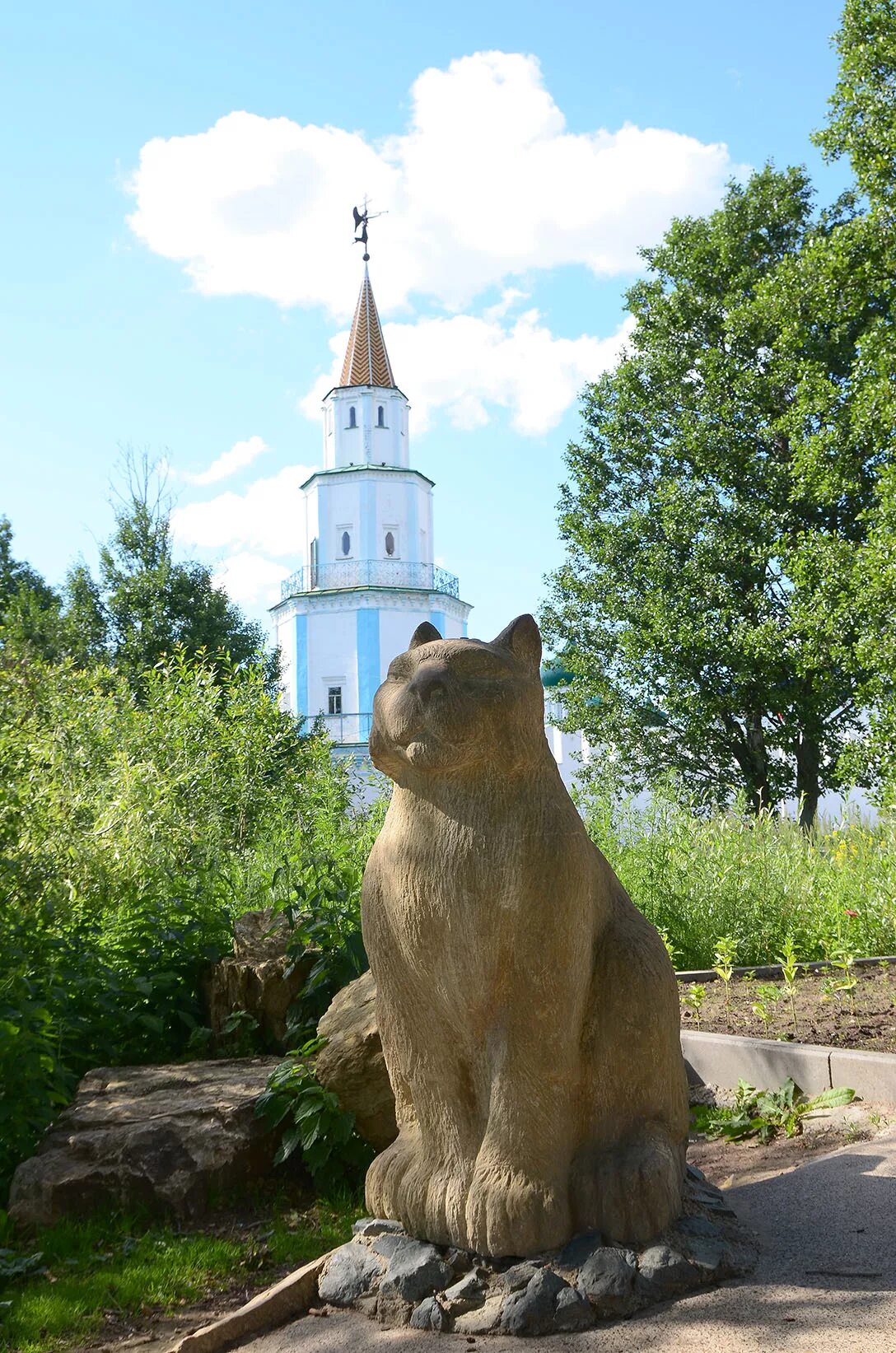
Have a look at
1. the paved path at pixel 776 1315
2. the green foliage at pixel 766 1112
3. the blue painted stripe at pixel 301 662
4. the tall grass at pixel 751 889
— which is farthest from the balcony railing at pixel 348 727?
the paved path at pixel 776 1315

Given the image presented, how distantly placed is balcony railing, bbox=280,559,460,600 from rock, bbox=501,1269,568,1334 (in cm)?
3898

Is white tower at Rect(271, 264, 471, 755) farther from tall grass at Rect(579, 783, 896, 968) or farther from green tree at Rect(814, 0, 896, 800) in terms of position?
tall grass at Rect(579, 783, 896, 968)

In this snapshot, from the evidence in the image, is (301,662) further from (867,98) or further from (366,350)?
(867,98)

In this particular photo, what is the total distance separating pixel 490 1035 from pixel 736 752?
18120 millimetres

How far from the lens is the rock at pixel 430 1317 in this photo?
3123mm

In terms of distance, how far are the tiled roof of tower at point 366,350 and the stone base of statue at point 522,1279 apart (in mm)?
40830

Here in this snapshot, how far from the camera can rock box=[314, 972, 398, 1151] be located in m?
4.53

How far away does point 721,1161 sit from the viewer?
16.4 ft

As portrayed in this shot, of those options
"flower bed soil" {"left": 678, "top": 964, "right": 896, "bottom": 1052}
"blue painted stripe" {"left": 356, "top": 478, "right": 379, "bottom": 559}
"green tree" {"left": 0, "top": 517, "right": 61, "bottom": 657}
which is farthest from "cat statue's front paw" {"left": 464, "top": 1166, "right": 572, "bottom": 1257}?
"blue painted stripe" {"left": 356, "top": 478, "right": 379, "bottom": 559}

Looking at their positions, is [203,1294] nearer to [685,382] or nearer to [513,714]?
[513,714]

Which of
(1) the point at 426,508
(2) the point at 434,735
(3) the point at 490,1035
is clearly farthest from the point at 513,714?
(1) the point at 426,508

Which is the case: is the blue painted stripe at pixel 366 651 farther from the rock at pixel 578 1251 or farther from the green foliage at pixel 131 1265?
the rock at pixel 578 1251

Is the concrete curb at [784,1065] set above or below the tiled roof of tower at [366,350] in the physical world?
below

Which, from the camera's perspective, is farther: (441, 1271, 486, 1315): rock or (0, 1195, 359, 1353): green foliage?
(0, 1195, 359, 1353): green foliage
